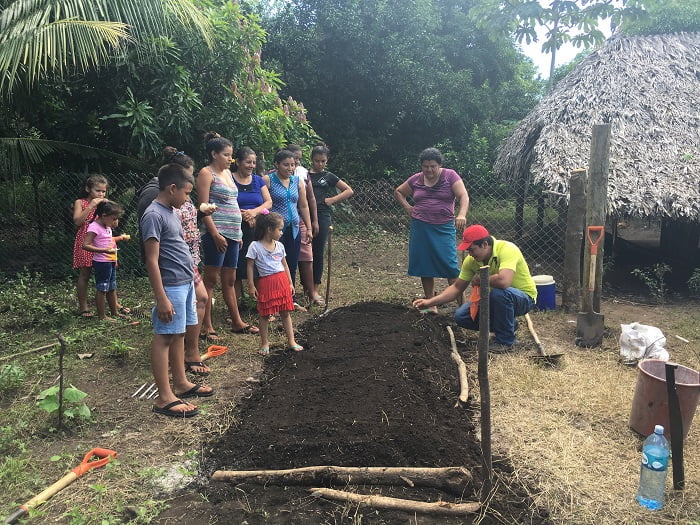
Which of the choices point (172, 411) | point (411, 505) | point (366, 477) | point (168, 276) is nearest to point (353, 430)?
point (366, 477)

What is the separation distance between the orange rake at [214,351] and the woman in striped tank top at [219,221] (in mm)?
282

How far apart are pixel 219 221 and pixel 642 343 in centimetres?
379

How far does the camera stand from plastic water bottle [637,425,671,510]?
264 cm

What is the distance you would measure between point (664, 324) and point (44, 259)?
28.0 ft

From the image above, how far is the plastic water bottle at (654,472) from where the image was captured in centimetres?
264

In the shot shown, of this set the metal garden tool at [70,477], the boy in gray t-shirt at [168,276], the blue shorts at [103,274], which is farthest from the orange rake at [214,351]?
the blue shorts at [103,274]

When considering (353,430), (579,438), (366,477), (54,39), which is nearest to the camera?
(366,477)

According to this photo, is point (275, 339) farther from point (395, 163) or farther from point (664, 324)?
point (395, 163)

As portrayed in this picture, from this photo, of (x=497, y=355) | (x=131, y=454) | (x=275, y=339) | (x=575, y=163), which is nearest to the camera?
(x=131, y=454)

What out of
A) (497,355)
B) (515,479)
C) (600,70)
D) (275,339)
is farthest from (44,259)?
(600,70)

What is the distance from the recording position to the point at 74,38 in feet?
18.5

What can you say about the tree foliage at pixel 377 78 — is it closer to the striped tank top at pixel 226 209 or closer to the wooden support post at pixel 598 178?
the wooden support post at pixel 598 178

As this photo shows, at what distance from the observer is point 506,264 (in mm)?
4648

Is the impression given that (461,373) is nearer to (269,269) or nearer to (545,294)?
(269,269)
